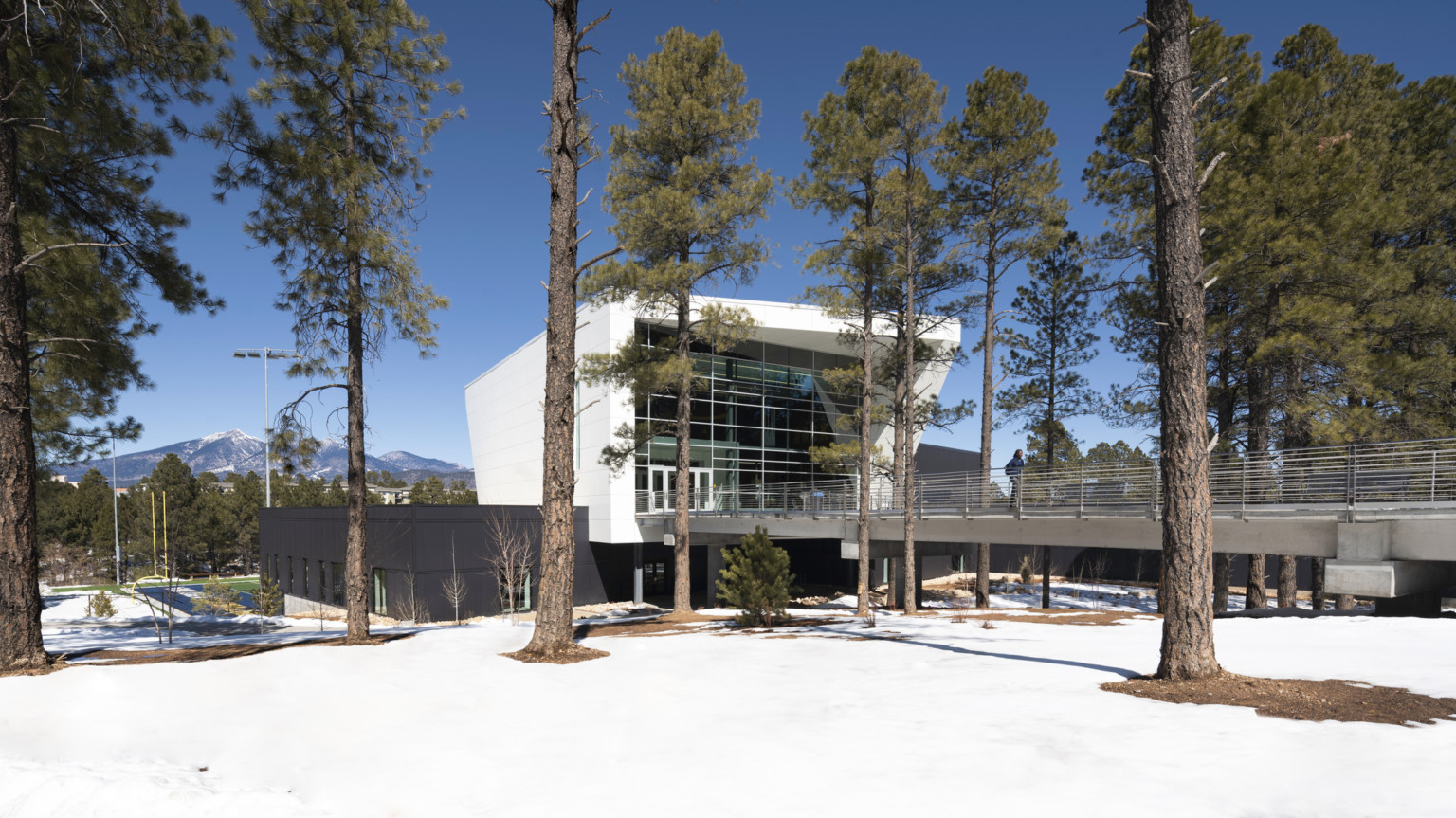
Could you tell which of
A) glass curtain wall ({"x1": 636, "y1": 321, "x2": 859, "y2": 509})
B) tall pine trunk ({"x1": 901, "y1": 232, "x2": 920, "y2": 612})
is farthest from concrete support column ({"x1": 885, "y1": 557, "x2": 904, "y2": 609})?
tall pine trunk ({"x1": 901, "y1": 232, "x2": 920, "y2": 612})

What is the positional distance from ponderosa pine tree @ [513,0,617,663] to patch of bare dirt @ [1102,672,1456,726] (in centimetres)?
613

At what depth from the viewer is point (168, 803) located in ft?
12.2

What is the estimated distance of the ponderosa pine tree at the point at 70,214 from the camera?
7.70 meters

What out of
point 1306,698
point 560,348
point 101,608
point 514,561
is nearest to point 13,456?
point 560,348

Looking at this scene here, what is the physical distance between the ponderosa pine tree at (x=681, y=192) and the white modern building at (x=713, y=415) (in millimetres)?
7587

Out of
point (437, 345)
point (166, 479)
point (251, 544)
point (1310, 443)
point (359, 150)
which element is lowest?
point (251, 544)

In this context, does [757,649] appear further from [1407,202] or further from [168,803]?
[1407,202]

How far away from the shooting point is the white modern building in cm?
2779

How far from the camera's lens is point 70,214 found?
32.8 ft

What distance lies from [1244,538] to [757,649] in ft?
31.2

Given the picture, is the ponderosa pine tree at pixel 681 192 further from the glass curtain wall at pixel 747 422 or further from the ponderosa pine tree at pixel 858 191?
the glass curtain wall at pixel 747 422

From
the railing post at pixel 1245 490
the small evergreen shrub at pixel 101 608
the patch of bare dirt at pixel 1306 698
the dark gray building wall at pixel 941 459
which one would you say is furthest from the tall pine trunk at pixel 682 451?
the dark gray building wall at pixel 941 459

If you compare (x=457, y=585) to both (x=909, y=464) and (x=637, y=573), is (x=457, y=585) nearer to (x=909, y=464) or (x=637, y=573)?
(x=637, y=573)

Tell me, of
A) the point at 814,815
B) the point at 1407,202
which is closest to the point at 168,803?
the point at 814,815
